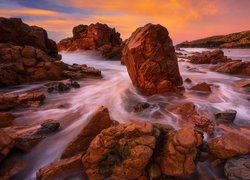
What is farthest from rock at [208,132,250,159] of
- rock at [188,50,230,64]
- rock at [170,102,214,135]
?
rock at [188,50,230,64]

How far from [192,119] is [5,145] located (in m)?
5.23

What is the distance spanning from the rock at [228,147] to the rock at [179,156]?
0.71m

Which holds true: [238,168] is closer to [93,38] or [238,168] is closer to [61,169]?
[61,169]

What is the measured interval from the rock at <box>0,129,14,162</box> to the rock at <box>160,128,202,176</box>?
3.12 m

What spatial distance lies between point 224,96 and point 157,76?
3222 millimetres

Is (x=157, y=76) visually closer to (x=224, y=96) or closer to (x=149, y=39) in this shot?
(x=149, y=39)

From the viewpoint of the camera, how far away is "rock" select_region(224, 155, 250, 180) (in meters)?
4.64

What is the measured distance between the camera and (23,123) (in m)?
7.84

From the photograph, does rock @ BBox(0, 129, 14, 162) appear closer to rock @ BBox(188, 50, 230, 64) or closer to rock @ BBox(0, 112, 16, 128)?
rock @ BBox(0, 112, 16, 128)

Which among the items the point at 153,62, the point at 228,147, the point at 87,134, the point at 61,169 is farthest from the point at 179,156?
the point at 153,62

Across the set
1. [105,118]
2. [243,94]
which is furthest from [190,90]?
[105,118]

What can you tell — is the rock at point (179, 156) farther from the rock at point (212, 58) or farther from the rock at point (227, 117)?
the rock at point (212, 58)

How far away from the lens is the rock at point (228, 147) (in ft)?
17.0

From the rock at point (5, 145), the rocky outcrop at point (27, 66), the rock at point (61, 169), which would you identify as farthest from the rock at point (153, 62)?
the rock at point (5, 145)
